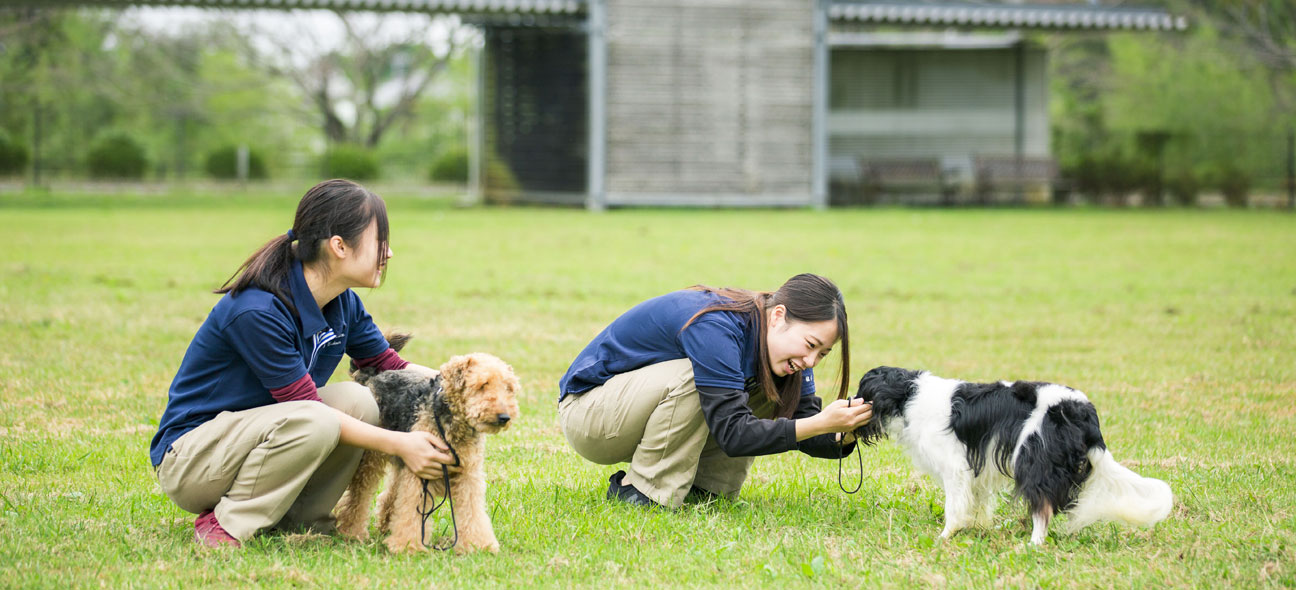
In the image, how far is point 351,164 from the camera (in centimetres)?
3722

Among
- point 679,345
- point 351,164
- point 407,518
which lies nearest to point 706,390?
point 679,345

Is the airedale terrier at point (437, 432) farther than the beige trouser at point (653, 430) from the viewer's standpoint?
No

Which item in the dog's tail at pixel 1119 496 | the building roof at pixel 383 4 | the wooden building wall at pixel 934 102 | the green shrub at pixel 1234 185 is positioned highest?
the building roof at pixel 383 4

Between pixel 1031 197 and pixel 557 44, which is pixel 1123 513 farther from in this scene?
pixel 1031 197

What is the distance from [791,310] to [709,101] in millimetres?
22763

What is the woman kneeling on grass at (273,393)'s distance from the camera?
3.73 metres

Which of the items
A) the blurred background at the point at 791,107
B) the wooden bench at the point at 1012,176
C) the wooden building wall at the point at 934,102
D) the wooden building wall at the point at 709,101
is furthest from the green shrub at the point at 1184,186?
the wooden building wall at the point at 709,101

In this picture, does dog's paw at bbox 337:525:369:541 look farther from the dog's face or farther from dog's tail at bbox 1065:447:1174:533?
dog's tail at bbox 1065:447:1174:533

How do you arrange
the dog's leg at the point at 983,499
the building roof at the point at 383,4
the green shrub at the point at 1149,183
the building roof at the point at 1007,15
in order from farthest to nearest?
the green shrub at the point at 1149,183
the building roof at the point at 1007,15
the building roof at the point at 383,4
the dog's leg at the point at 983,499

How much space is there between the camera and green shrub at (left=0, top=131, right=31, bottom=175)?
32.0m

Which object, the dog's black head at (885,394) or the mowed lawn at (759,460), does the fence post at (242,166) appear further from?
the dog's black head at (885,394)

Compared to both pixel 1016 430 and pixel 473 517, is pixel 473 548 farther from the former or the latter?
pixel 1016 430

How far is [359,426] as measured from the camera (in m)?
3.77

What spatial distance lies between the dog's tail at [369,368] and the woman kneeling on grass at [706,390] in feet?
2.33
